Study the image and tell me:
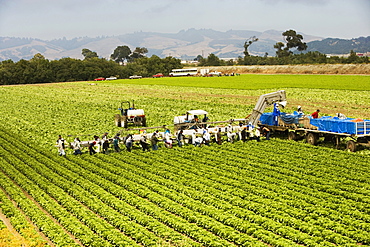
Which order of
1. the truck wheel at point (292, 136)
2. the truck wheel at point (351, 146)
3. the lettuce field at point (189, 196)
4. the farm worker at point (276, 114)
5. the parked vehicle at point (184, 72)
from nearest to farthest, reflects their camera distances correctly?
the lettuce field at point (189, 196)
the truck wheel at point (351, 146)
the truck wheel at point (292, 136)
the farm worker at point (276, 114)
the parked vehicle at point (184, 72)

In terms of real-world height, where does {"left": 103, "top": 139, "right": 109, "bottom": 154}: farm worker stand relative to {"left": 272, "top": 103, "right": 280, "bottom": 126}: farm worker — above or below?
below

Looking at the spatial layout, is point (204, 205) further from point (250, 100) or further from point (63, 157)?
point (250, 100)

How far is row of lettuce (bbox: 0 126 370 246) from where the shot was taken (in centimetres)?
1591

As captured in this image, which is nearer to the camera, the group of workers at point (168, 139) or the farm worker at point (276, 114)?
the group of workers at point (168, 139)

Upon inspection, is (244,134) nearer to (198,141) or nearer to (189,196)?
(198,141)

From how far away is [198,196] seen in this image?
785 inches

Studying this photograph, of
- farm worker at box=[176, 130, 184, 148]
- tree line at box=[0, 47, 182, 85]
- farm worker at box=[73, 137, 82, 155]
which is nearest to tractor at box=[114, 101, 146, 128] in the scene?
farm worker at box=[176, 130, 184, 148]

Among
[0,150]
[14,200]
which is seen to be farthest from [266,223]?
[0,150]

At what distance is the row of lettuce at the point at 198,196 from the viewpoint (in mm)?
15914

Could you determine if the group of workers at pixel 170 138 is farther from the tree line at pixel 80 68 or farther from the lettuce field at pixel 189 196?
the tree line at pixel 80 68

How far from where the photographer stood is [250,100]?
216 feet

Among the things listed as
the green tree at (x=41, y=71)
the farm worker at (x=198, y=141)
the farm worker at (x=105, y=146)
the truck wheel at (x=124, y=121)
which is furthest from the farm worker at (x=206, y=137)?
the green tree at (x=41, y=71)

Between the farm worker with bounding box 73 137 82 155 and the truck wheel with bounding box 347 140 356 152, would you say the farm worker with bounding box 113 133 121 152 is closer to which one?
the farm worker with bounding box 73 137 82 155

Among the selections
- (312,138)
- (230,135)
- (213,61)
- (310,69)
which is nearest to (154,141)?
(230,135)
